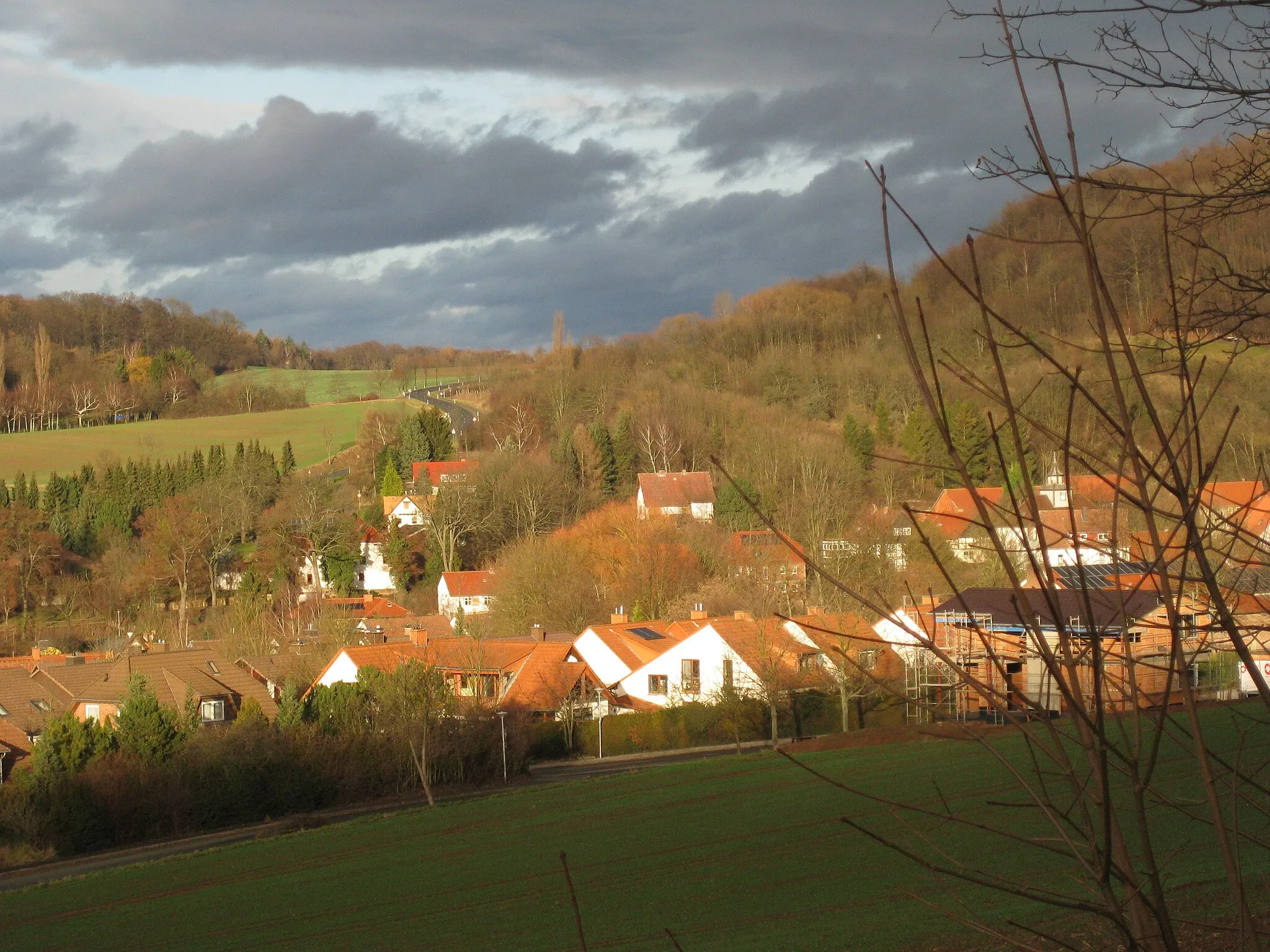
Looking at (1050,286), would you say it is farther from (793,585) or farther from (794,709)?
(793,585)

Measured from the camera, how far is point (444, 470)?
7281 cm

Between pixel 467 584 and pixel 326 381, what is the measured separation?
71915 mm

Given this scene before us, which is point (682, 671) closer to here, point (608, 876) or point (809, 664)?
point (809, 664)

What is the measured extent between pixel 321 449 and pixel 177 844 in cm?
6788

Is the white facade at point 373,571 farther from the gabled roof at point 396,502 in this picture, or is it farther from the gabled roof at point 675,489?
the gabled roof at point 675,489

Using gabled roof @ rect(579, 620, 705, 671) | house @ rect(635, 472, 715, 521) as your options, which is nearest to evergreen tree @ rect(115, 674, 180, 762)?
gabled roof @ rect(579, 620, 705, 671)

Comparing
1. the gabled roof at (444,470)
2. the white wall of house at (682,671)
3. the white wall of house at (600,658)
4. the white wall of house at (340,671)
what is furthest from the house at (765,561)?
the gabled roof at (444,470)

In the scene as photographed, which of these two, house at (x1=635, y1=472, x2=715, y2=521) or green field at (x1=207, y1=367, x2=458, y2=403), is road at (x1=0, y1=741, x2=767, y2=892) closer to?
house at (x1=635, y1=472, x2=715, y2=521)

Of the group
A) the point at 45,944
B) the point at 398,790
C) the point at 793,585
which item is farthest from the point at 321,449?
the point at 45,944

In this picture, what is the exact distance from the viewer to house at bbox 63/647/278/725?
34875 mm

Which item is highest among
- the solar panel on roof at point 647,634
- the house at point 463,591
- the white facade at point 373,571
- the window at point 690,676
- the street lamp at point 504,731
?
the white facade at point 373,571

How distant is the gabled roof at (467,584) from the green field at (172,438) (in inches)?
1384

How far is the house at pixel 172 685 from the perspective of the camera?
114ft

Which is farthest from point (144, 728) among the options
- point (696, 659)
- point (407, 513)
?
point (407, 513)
